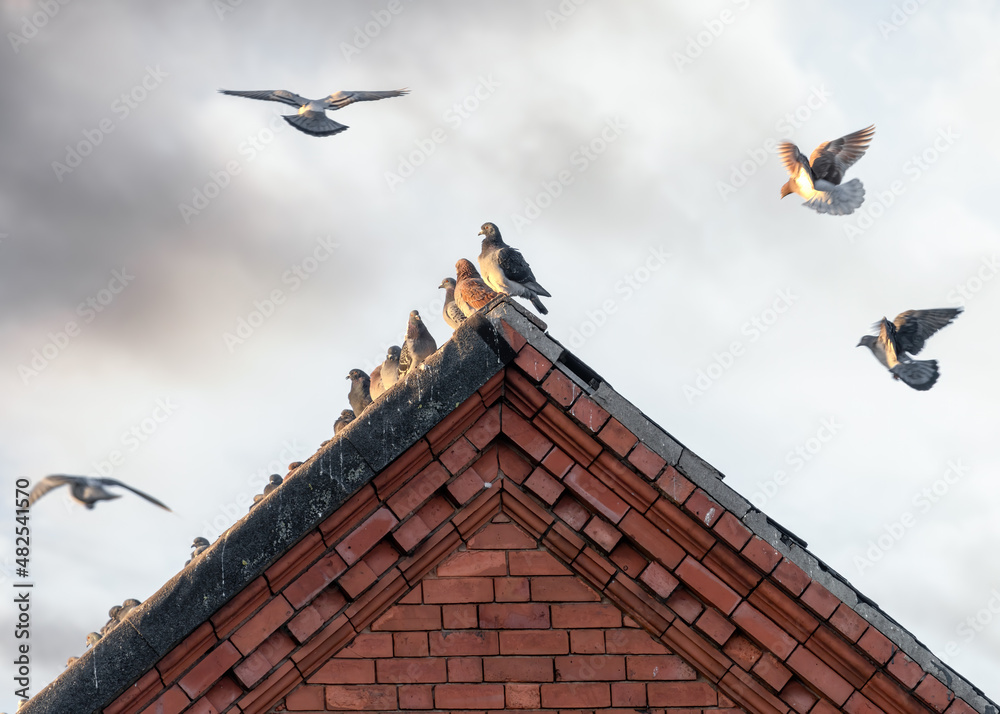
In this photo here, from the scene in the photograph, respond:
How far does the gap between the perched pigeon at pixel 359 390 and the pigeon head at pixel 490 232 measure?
2230mm

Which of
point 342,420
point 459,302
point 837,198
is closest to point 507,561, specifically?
point 342,420

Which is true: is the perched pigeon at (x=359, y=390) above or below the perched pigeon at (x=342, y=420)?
above

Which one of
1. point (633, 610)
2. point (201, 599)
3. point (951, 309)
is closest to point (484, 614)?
point (633, 610)

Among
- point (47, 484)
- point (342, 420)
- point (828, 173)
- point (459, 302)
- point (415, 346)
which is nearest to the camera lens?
point (47, 484)

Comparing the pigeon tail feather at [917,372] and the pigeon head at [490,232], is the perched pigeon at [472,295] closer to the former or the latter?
the pigeon head at [490,232]

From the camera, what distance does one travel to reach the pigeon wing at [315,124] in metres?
7.83

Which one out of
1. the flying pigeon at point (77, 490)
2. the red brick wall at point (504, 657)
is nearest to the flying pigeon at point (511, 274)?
the flying pigeon at point (77, 490)

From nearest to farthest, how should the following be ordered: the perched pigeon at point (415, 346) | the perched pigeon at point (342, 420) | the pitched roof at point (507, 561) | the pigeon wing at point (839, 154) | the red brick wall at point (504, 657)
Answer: the pitched roof at point (507, 561) → the red brick wall at point (504, 657) → the perched pigeon at point (342, 420) → the perched pigeon at point (415, 346) → the pigeon wing at point (839, 154)

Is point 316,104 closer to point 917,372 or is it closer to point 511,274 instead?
point 511,274

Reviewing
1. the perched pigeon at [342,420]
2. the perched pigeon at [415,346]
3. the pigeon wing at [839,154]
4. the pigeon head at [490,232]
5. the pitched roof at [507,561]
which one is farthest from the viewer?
the pigeon head at [490,232]

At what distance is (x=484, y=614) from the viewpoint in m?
4.54

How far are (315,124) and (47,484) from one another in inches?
150

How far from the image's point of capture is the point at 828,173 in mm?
9695

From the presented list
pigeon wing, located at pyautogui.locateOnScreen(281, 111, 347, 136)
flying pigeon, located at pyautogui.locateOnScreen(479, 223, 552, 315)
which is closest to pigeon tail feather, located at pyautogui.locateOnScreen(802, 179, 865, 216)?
flying pigeon, located at pyautogui.locateOnScreen(479, 223, 552, 315)
